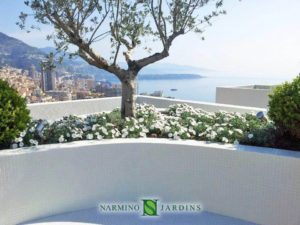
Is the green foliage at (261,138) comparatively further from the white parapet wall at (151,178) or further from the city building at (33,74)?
the city building at (33,74)

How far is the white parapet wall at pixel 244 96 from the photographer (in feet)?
24.9

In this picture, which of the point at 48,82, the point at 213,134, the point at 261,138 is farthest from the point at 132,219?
the point at 48,82

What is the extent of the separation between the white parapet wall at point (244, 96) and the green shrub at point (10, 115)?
6501 mm

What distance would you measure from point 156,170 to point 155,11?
2.65 m

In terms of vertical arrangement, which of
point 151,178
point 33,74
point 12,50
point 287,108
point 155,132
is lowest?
point 151,178

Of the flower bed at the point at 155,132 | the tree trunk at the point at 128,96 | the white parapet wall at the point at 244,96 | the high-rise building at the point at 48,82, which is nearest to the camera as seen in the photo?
the flower bed at the point at 155,132

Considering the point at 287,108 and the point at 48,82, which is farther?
the point at 48,82

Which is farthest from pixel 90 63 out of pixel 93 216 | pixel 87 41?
pixel 93 216

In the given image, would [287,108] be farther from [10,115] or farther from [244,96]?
[244,96]

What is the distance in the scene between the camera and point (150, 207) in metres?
2.81

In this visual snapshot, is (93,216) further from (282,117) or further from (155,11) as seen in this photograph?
(155,11)

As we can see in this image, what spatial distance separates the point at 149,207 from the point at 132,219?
223 mm

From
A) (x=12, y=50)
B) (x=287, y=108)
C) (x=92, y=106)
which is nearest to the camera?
(x=287, y=108)

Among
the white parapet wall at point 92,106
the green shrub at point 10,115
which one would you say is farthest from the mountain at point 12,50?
the green shrub at point 10,115
